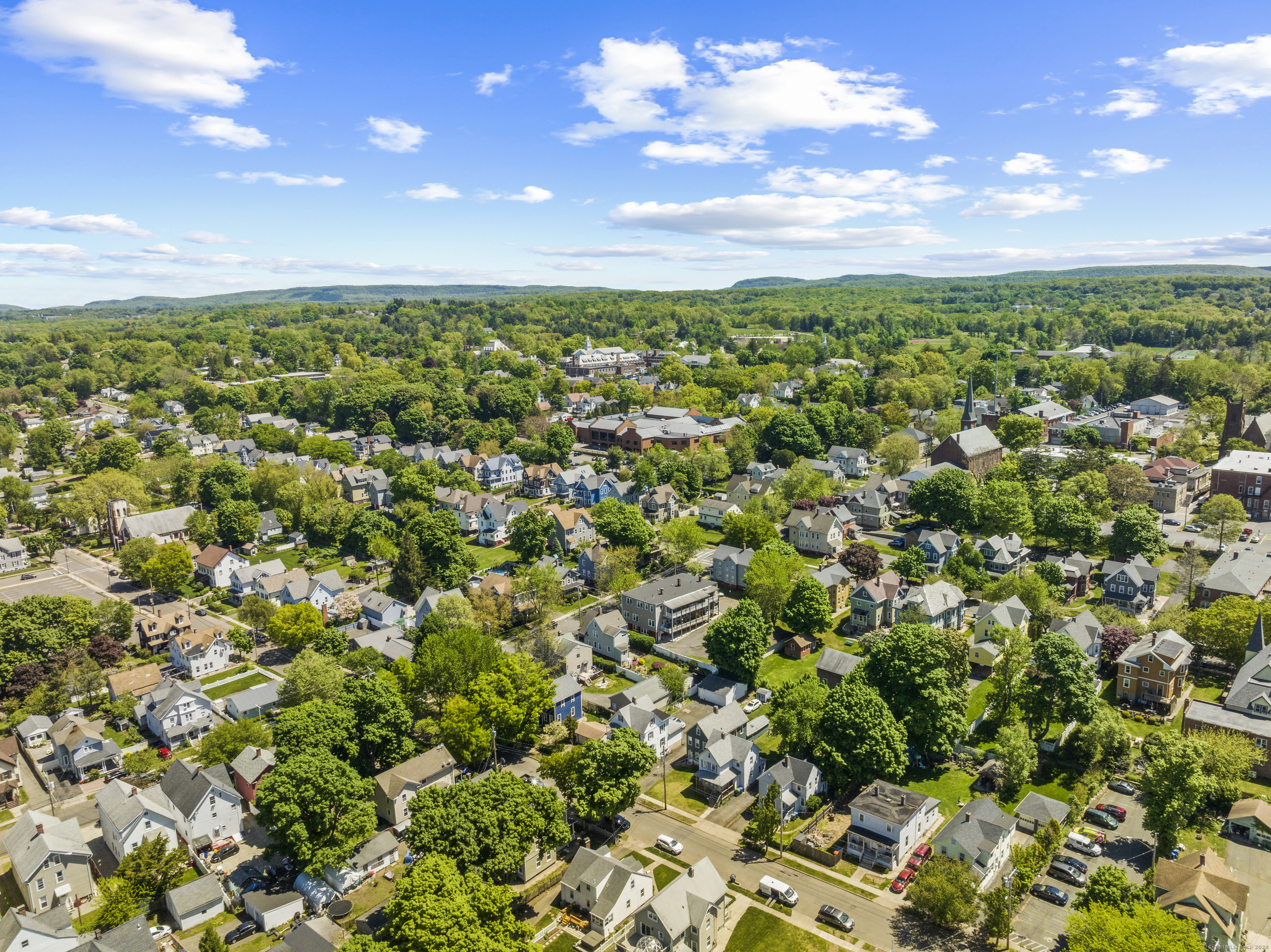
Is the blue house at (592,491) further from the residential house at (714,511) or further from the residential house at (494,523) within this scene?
the residential house at (714,511)

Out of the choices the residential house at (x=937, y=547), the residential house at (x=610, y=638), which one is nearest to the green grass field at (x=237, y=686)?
the residential house at (x=610, y=638)

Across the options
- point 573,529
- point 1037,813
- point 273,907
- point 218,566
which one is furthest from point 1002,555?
point 218,566

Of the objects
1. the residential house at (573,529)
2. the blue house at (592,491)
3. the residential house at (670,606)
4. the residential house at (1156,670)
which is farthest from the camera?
the blue house at (592,491)

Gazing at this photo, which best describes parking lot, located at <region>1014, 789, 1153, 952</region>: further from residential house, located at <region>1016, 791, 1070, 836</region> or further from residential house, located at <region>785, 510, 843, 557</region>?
residential house, located at <region>785, 510, 843, 557</region>

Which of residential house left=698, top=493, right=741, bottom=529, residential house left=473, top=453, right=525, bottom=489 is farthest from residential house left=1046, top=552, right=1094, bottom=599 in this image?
residential house left=473, top=453, right=525, bottom=489

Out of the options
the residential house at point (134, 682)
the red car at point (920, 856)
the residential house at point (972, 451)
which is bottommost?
the red car at point (920, 856)
